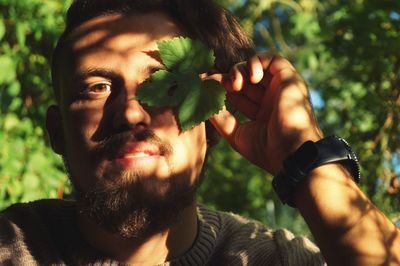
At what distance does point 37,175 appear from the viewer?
332 cm

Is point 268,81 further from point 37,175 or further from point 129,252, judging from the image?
point 37,175

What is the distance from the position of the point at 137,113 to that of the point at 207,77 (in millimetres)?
230

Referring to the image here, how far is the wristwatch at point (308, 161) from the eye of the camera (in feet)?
5.80

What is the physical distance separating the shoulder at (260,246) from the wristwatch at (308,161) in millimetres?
299

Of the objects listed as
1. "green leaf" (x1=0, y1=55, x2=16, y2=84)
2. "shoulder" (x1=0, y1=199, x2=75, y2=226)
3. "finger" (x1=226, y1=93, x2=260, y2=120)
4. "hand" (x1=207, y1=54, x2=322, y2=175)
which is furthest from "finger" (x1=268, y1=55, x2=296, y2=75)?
"green leaf" (x1=0, y1=55, x2=16, y2=84)

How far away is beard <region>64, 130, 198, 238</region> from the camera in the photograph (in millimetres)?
1836

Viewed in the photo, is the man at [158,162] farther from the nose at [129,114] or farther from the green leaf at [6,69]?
the green leaf at [6,69]

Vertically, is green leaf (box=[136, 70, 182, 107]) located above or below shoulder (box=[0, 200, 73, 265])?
above

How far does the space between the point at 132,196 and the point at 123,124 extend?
0.21m

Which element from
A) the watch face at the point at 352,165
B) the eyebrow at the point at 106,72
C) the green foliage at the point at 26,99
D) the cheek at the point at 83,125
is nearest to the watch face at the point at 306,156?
the watch face at the point at 352,165

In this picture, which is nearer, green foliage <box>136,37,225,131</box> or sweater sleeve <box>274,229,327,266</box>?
green foliage <box>136,37,225,131</box>

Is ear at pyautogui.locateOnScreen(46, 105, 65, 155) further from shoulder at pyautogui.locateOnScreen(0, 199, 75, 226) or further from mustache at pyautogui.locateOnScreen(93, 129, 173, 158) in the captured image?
mustache at pyautogui.locateOnScreen(93, 129, 173, 158)

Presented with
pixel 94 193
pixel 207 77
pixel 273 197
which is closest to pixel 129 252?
pixel 94 193

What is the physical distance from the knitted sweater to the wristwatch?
1.09 ft
